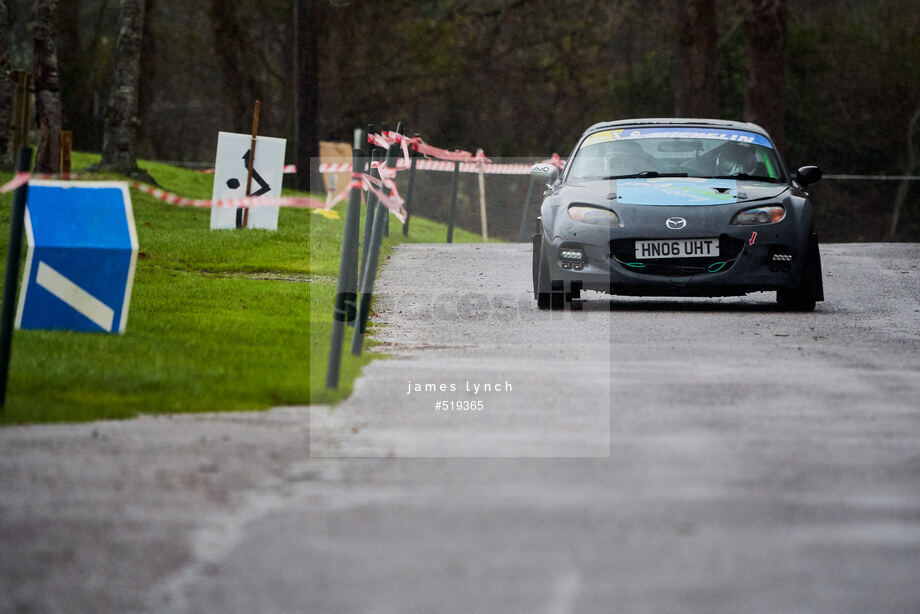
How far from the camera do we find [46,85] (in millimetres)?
25672

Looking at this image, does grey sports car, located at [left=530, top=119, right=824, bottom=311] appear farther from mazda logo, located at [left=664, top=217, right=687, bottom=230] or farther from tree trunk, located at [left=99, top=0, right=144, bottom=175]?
tree trunk, located at [left=99, top=0, right=144, bottom=175]

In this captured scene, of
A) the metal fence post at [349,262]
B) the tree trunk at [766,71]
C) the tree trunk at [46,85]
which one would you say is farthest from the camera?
the tree trunk at [766,71]

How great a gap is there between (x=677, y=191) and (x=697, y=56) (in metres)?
23.6

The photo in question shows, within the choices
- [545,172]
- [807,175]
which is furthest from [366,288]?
Result: [807,175]

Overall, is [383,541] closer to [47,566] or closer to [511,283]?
[47,566]

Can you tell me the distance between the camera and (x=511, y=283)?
1584cm

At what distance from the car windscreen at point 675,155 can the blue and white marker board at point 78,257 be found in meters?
4.86

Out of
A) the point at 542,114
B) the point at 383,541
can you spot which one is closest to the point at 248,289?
the point at 383,541

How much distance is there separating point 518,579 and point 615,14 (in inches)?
1326

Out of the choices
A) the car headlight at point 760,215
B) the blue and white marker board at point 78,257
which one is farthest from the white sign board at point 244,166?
the blue and white marker board at point 78,257

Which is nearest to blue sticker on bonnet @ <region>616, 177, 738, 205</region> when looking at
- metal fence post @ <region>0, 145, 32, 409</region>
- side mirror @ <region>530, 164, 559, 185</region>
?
side mirror @ <region>530, 164, 559, 185</region>

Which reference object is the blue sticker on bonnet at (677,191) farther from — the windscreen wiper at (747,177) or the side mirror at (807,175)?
the side mirror at (807,175)

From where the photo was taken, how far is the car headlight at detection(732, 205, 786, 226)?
12539 mm

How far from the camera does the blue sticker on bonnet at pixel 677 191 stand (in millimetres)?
12594
